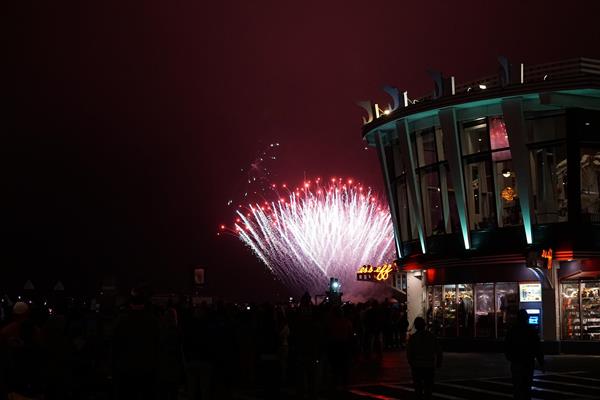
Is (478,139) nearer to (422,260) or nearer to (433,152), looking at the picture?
(433,152)

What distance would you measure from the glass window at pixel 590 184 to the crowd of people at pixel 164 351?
9.86 meters

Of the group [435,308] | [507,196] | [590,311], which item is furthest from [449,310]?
[590,311]

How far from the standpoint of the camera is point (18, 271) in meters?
83.9

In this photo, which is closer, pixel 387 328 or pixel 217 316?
pixel 217 316

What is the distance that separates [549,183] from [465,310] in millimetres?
5958

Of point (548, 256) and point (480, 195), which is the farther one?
point (480, 195)

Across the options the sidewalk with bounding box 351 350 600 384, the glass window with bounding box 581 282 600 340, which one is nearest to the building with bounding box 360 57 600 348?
the glass window with bounding box 581 282 600 340

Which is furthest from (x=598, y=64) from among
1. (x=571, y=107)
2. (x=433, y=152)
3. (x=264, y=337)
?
(x=264, y=337)

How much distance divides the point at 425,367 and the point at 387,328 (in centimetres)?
1928

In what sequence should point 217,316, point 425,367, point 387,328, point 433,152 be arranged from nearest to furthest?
point 425,367 < point 217,316 < point 387,328 < point 433,152

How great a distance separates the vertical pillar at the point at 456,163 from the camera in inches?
1292

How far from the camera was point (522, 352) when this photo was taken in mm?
14109

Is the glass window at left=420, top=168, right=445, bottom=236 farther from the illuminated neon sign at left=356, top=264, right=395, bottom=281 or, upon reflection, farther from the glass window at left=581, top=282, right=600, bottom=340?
the glass window at left=581, top=282, right=600, bottom=340

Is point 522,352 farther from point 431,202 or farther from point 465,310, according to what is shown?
point 431,202
